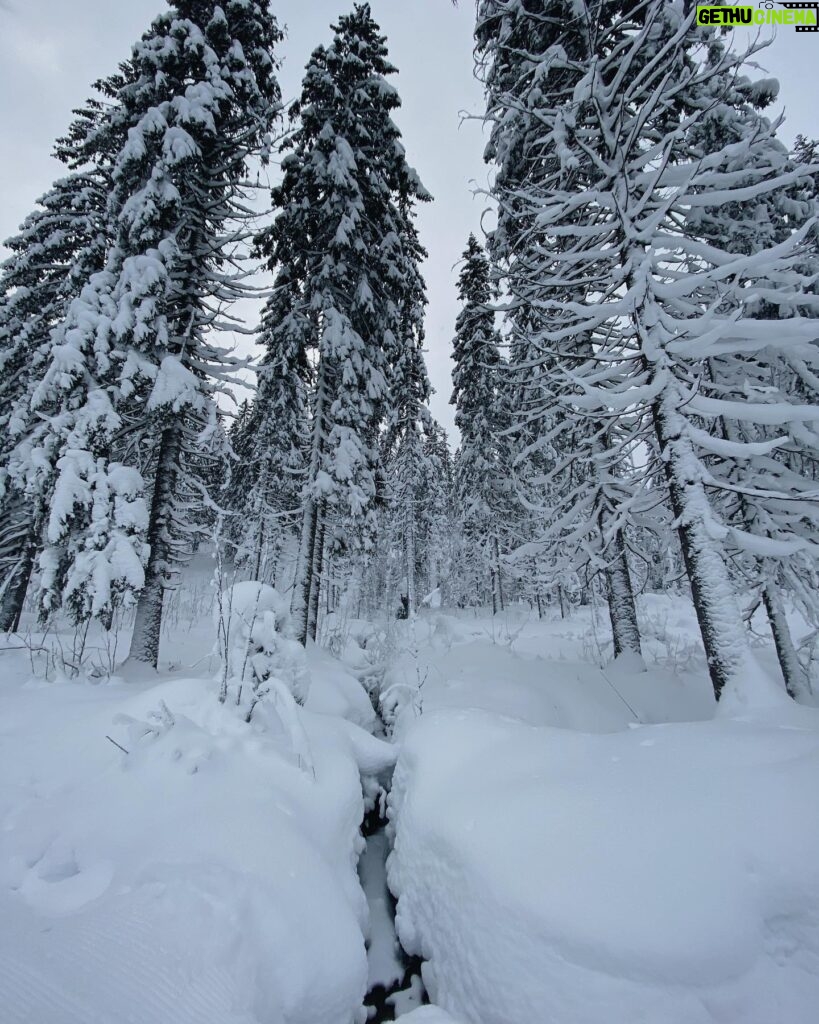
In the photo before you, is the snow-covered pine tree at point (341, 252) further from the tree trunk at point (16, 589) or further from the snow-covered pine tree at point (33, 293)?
the tree trunk at point (16, 589)

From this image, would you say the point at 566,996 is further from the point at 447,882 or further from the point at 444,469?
the point at 444,469

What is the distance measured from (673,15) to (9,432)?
13.8m

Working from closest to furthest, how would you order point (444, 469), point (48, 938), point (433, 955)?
point (48, 938), point (433, 955), point (444, 469)

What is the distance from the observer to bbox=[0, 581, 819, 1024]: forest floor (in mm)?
1488

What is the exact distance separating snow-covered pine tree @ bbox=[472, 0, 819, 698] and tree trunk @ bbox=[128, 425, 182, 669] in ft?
21.8

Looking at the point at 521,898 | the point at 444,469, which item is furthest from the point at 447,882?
the point at 444,469

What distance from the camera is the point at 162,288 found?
22.7 feet

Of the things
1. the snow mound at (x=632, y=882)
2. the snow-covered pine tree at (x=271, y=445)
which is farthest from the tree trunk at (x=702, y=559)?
the snow-covered pine tree at (x=271, y=445)

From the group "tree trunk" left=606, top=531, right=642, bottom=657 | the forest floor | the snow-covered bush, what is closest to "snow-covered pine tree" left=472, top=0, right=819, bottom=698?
the forest floor

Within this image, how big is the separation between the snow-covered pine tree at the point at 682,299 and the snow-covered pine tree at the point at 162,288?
6011 millimetres

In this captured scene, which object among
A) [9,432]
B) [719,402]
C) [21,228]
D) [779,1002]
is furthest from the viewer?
[21,228]

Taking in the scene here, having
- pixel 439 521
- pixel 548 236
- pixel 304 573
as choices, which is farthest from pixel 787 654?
pixel 439 521

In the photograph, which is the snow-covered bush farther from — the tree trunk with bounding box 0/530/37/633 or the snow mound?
the tree trunk with bounding box 0/530/37/633

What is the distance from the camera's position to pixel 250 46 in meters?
8.73
